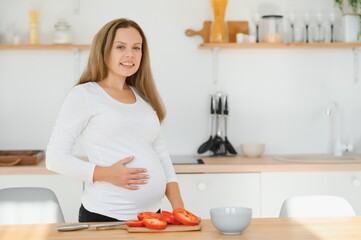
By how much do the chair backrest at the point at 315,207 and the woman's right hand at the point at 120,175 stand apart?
61 cm

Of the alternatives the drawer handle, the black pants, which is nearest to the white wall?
the drawer handle

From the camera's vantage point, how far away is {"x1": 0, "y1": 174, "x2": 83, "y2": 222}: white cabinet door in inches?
145

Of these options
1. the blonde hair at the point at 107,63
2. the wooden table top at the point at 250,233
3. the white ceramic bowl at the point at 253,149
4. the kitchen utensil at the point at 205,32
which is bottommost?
the white ceramic bowl at the point at 253,149

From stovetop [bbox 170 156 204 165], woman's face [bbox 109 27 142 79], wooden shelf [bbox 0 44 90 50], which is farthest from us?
wooden shelf [bbox 0 44 90 50]

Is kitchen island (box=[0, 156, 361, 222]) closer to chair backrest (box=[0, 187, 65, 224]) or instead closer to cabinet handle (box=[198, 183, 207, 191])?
cabinet handle (box=[198, 183, 207, 191])

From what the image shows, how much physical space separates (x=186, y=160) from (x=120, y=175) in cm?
153

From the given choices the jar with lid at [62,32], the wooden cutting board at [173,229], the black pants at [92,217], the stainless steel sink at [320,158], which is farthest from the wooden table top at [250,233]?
the jar with lid at [62,32]

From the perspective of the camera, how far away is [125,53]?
2.65 m

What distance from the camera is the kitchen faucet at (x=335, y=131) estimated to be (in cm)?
427

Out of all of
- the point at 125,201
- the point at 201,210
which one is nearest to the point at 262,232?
the point at 125,201

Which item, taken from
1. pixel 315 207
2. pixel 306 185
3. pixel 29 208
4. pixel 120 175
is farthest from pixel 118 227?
pixel 306 185

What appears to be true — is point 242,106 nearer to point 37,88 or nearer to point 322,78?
point 322,78

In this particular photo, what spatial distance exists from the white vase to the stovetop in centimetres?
119

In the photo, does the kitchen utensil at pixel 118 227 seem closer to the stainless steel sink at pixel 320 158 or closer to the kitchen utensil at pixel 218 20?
the stainless steel sink at pixel 320 158
